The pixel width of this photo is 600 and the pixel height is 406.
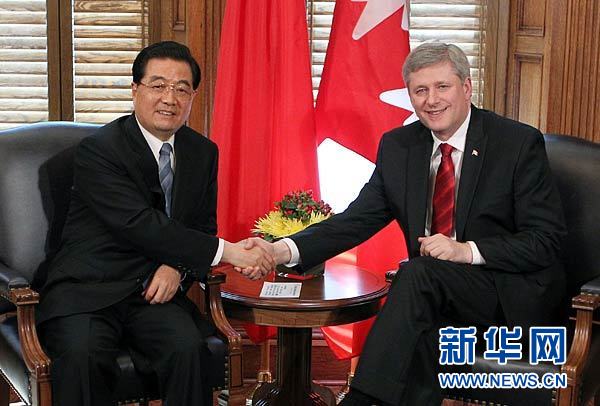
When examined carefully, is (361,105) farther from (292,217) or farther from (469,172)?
(469,172)

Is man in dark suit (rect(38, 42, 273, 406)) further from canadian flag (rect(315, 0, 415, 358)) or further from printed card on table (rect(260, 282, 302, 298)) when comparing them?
canadian flag (rect(315, 0, 415, 358))

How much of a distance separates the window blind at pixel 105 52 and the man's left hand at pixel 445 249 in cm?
167

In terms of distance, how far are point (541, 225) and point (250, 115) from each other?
4.17 ft

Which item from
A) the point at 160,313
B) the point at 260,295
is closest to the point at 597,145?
the point at 260,295

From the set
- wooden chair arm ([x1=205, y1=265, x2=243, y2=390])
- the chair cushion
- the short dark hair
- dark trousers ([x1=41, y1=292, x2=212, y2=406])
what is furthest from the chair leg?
the short dark hair

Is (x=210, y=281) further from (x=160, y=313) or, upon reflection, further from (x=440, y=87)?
(x=440, y=87)

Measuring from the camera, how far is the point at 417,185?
3.15 m

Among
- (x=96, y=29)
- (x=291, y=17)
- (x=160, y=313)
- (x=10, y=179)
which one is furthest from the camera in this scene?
(x=96, y=29)

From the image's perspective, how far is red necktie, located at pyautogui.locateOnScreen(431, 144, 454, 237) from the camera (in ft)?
10.2

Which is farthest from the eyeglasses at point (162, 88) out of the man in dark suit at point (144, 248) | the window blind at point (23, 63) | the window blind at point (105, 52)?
the window blind at point (23, 63)

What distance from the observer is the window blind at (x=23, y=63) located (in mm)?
3957

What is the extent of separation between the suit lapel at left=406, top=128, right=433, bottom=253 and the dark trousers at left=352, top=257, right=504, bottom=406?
0.22 meters

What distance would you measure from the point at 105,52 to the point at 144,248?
1.33 meters

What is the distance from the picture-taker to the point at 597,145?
10.9 ft
